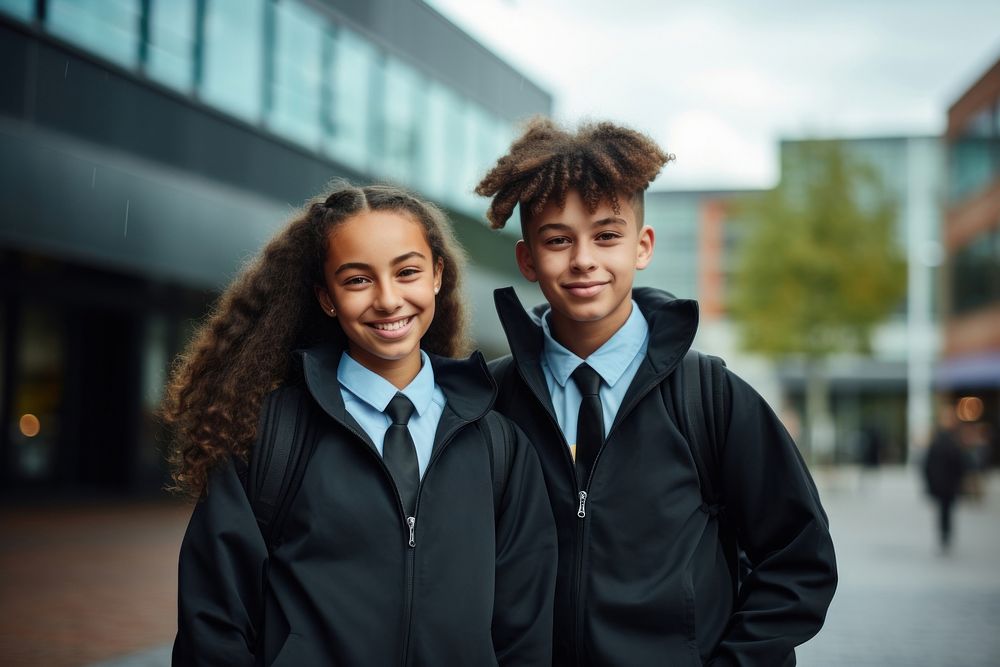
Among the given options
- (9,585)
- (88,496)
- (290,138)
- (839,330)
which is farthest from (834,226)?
(9,585)

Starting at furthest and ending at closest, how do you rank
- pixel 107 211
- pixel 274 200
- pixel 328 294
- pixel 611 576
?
1. pixel 274 200
2. pixel 107 211
3. pixel 328 294
4. pixel 611 576

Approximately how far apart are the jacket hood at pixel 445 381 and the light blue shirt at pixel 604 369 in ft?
0.70

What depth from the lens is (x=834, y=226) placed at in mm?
27516

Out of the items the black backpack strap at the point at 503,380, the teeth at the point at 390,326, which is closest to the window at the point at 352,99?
the black backpack strap at the point at 503,380

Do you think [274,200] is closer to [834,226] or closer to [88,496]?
[88,496]

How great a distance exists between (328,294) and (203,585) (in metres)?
→ 0.78

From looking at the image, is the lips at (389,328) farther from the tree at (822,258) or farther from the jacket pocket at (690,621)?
the tree at (822,258)

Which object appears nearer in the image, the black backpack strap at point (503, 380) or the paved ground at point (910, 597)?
the black backpack strap at point (503, 380)

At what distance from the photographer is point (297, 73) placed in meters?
17.1

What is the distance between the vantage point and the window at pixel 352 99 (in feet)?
59.3

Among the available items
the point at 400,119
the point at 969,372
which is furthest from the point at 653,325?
the point at 969,372

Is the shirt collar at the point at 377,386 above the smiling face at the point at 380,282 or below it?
below

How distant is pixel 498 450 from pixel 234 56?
46.9 feet

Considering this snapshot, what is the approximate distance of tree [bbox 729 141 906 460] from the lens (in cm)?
2752
